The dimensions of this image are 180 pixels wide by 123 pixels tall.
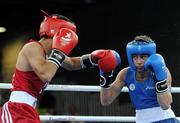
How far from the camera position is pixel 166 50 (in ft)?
19.2

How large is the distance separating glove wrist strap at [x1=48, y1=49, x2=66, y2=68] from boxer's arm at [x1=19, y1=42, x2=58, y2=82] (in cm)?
2

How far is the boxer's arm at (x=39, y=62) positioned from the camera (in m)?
2.50

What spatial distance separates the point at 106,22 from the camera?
7.56 meters

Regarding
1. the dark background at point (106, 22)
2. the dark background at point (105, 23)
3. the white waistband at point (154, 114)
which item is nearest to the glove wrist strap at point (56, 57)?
the white waistband at point (154, 114)

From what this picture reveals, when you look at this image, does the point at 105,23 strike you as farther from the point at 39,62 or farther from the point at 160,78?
the point at 39,62

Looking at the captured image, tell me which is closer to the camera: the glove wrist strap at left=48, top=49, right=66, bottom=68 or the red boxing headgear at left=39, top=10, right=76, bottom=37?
the glove wrist strap at left=48, top=49, right=66, bottom=68

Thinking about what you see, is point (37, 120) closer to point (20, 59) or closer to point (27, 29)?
point (20, 59)

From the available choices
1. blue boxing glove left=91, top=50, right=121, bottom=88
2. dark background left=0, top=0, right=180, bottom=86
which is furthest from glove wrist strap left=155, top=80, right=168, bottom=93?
dark background left=0, top=0, right=180, bottom=86

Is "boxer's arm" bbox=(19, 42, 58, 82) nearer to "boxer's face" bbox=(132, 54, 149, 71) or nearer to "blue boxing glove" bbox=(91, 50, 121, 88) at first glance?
"blue boxing glove" bbox=(91, 50, 121, 88)

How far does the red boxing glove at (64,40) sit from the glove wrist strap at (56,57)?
22 mm

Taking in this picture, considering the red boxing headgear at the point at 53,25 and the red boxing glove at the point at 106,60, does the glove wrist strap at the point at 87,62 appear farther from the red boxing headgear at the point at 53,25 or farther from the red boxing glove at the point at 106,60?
the red boxing headgear at the point at 53,25

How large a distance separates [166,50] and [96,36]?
212cm

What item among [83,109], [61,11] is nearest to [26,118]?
[83,109]

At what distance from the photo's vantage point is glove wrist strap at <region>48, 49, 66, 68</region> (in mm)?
2525
